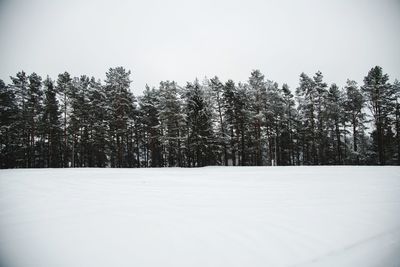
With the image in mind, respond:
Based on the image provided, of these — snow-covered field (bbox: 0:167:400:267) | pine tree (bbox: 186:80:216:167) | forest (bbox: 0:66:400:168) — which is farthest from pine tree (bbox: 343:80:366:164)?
snow-covered field (bbox: 0:167:400:267)

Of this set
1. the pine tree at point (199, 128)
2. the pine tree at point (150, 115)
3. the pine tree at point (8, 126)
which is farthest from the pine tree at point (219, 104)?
the pine tree at point (8, 126)

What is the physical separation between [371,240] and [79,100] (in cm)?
3694

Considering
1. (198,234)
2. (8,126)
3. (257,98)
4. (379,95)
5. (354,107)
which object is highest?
(257,98)

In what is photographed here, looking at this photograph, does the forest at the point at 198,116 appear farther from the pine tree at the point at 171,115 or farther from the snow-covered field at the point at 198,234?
the snow-covered field at the point at 198,234

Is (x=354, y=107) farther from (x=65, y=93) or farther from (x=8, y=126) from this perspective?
(x=8, y=126)

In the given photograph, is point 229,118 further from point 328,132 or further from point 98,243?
point 98,243

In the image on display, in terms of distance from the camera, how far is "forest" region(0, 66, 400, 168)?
94.9 ft

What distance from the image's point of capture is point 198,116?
26906 mm

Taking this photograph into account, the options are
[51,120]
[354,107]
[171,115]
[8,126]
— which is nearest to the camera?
[8,126]

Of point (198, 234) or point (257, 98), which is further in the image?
point (257, 98)

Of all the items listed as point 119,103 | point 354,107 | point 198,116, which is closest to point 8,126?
point 119,103

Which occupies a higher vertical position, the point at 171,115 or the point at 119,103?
the point at 119,103

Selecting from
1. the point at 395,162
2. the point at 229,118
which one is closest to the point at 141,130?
the point at 229,118

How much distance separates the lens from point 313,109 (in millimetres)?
33188
